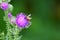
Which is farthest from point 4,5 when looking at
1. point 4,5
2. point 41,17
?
point 41,17

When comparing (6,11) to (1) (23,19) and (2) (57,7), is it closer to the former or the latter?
(1) (23,19)

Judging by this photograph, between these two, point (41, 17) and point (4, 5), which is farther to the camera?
point (41, 17)

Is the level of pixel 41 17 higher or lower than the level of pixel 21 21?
higher

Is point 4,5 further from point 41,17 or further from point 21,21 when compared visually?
point 41,17

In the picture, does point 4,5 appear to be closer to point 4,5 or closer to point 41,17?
point 4,5

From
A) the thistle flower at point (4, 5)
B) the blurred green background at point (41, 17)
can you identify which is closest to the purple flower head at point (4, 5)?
the thistle flower at point (4, 5)

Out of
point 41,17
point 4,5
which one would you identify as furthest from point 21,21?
point 41,17

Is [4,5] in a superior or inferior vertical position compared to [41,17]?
inferior

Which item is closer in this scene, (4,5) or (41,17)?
(4,5)

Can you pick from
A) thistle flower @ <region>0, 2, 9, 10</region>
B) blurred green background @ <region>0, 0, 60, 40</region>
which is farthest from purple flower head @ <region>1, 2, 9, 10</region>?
blurred green background @ <region>0, 0, 60, 40</region>

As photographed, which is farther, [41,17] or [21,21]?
[41,17]
